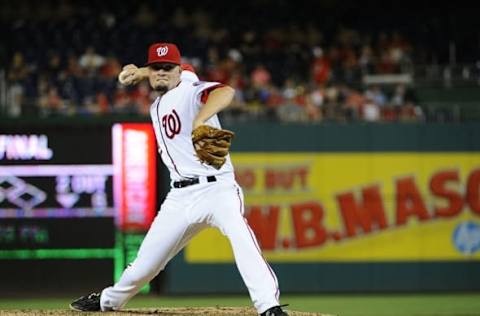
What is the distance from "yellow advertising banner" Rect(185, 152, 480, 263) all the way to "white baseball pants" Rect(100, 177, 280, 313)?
7115mm

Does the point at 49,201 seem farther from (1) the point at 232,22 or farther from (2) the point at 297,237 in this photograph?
(1) the point at 232,22

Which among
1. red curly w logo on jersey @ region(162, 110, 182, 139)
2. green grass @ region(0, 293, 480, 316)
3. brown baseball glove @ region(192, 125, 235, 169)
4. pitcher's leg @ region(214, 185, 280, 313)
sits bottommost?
green grass @ region(0, 293, 480, 316)

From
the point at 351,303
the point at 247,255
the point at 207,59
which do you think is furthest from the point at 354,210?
the point at 247,255

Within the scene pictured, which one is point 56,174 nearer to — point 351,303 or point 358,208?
point 351,303

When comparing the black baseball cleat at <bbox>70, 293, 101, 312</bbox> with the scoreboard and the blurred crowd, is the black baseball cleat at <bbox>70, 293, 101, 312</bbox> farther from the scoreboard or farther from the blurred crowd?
the blurred crowd

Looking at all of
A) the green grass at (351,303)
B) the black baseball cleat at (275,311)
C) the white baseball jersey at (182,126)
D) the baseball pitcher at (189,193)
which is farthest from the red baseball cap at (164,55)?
the green grass at (351,303)

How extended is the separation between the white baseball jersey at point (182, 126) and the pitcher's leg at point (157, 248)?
0.28 meters

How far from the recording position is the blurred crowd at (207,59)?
13648 millimetres

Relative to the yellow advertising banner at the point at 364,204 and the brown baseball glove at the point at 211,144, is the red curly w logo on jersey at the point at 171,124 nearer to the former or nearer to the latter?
the brown baseball glove at the point at 211,144

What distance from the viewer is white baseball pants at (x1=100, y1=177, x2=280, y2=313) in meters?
5.96

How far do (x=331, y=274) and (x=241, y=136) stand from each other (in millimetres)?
2165

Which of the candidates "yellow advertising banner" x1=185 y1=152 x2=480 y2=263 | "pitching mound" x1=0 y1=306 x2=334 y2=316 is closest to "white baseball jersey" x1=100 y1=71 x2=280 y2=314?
"pitching mound" x1=0 y1=306 x2=334 y2=316

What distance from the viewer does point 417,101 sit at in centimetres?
1458

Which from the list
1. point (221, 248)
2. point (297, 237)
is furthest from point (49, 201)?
point (297, 237)
